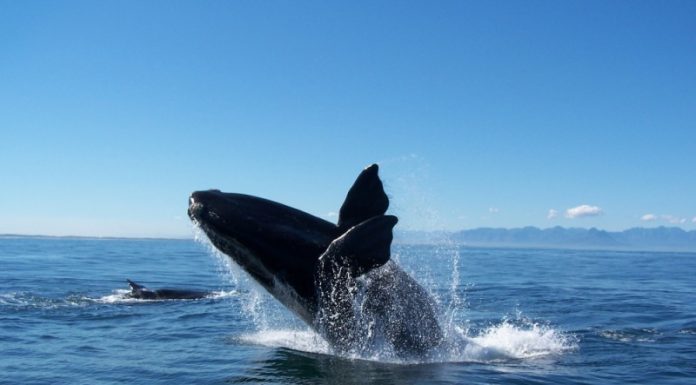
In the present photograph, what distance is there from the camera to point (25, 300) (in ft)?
65.1

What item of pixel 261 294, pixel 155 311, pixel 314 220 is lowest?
pixel 155 311

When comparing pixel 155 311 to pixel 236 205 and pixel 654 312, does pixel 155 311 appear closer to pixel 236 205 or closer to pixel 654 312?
pixel 236 205

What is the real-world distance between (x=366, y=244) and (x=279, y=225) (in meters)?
1.65

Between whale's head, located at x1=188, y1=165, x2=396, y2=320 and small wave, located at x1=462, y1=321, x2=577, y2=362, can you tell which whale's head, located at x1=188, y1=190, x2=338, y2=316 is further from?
small wave, located at x1=462, y1=321, x2=577, y2=362

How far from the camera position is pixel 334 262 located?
30.3 feet

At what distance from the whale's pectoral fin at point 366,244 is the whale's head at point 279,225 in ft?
1.65

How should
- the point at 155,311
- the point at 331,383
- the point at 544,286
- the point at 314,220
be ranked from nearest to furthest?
the point at 331,383, the point at 314,220, the point at 155,311, the point at 544,286

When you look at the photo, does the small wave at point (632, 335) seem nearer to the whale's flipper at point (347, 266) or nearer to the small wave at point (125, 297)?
the whale's flipper at point (347, 266)

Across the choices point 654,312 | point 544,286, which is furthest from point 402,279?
point 544,286

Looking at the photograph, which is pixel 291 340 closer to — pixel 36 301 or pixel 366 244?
pixel 366 244

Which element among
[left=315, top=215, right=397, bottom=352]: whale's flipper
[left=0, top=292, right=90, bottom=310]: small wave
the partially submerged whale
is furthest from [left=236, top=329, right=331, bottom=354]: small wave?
the partially submerged whale

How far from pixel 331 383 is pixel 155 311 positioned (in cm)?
1073

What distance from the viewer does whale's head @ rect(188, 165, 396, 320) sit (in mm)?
9633

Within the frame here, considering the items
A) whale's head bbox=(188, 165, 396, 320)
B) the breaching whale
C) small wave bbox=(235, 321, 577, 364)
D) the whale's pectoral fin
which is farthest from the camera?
small wave bbox=(235, 321, 577, 364)
